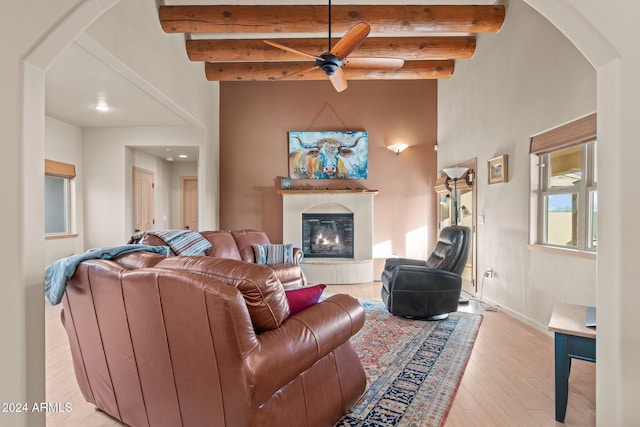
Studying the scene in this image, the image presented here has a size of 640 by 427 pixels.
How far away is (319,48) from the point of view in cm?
467

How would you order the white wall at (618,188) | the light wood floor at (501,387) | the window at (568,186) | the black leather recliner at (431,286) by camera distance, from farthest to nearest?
the black leather recliner at (431,286)
the window at (568,186)
the light wood floor at (501,387)
the white wall at (618,188)

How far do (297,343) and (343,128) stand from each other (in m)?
5.25

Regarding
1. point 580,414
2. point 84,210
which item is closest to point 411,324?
point 580,414

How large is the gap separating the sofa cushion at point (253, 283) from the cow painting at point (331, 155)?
4771 mm

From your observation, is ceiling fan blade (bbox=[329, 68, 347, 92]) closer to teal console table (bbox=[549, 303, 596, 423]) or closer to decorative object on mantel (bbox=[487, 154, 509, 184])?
decorative object on mantel (bbox=[487, 154, 509, 184])

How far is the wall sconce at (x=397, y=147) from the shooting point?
6.10 metres

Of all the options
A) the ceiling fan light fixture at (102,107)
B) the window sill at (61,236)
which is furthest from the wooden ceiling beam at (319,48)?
the window sill at (61,236)

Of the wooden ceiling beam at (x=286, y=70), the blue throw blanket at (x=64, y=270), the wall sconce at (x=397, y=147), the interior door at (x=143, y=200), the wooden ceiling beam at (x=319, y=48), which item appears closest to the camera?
the blue throw blanket at (x=64, y=270)

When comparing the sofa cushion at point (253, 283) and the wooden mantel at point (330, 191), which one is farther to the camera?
the wooden mantel at point (330, 191)

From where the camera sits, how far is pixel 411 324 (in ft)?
11.9

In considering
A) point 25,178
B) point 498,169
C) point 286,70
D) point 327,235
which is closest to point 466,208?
point 498,169

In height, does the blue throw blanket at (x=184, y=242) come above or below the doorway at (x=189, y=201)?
below

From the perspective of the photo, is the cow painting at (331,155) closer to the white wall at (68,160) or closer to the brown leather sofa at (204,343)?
the white wall at (68,160)

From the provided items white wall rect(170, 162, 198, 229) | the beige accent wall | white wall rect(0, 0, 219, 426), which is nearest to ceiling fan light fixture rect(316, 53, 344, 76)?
white wall rect(0, 0, 219, 426)
